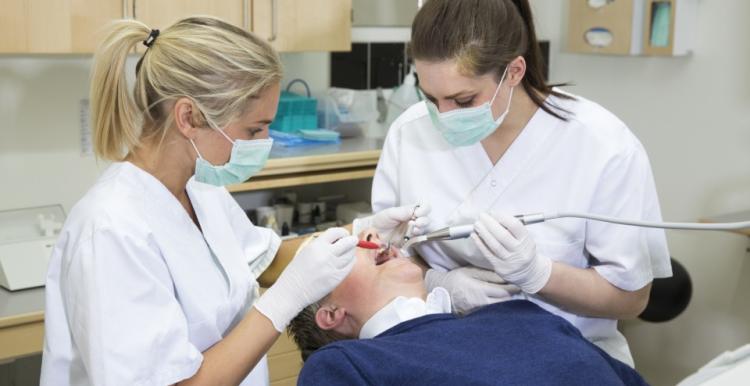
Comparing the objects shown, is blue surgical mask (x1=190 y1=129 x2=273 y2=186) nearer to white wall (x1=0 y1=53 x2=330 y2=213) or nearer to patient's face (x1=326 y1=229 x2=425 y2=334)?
patient's face (x1=326 y1=229 x2=425 y2=334)

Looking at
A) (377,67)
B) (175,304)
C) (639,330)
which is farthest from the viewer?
(377,67)

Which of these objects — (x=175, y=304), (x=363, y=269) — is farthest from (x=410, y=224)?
(x=175, y=304)

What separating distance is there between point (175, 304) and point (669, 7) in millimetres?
2184

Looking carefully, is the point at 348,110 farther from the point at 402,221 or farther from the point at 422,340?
the point at 422,340

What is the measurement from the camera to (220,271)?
166cm

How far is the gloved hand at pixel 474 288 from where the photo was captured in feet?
5.83

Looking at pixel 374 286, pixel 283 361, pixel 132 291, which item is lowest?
pixel 283 361

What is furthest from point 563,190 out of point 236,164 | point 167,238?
point 167,238

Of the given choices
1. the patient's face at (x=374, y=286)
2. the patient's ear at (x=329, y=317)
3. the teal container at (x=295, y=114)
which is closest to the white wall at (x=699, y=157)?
the teal container at (x=295, y=114)

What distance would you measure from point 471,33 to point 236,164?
53 cm

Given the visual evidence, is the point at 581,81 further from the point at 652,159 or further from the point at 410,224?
the point at 410,224

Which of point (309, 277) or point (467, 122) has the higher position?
point (467, 122)

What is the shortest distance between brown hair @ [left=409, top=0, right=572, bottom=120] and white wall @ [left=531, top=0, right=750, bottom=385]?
145cm

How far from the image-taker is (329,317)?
1.80 meters
